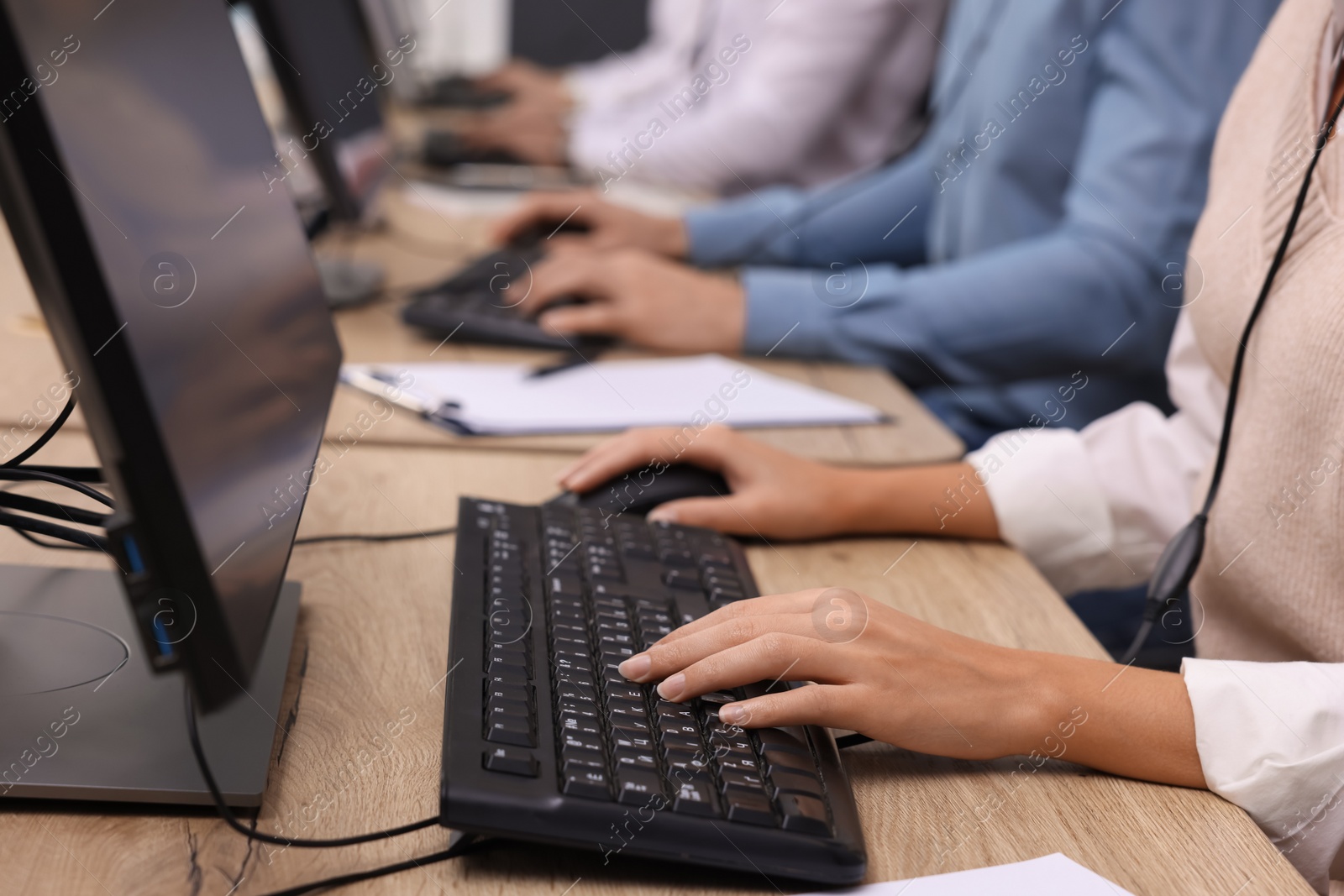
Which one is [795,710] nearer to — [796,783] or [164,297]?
[796,783]

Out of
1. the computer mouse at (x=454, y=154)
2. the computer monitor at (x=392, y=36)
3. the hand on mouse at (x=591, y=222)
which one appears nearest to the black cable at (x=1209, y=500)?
the hand on mouse at (x=591, y=222)

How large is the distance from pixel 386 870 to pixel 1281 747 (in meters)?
0.46

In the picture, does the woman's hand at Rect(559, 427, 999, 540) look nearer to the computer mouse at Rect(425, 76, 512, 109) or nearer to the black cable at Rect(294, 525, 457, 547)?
the black cable at Rect(294, 525, 457, 547)

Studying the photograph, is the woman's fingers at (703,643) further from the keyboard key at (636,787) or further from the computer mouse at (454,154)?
the computer mouse at (454,154)

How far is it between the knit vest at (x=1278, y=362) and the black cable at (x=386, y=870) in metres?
0.55

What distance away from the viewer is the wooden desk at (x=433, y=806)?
42cm

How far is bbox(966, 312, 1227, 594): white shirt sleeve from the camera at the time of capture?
835 millimetres

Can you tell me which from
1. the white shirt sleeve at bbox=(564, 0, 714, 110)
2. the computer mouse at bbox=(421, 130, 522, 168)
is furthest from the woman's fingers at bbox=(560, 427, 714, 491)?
the white shirt sleeve at bbox=(564, 0, 714, 110)

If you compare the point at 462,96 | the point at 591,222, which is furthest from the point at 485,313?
the point at 462,96

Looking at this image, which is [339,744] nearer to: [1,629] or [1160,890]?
[1,629]

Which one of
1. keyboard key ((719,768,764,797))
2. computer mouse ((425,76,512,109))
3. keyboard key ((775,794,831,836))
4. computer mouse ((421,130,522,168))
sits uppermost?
keyboard key ((719,768,764,797))

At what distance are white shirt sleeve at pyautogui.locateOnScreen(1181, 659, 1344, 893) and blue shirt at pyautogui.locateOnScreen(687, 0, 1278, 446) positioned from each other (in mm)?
662

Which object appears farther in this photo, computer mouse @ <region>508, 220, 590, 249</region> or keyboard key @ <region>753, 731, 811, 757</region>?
computer mouse @ <region>508, 220, 590, 249</region>

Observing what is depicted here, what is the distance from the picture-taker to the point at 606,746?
0.47 meters
